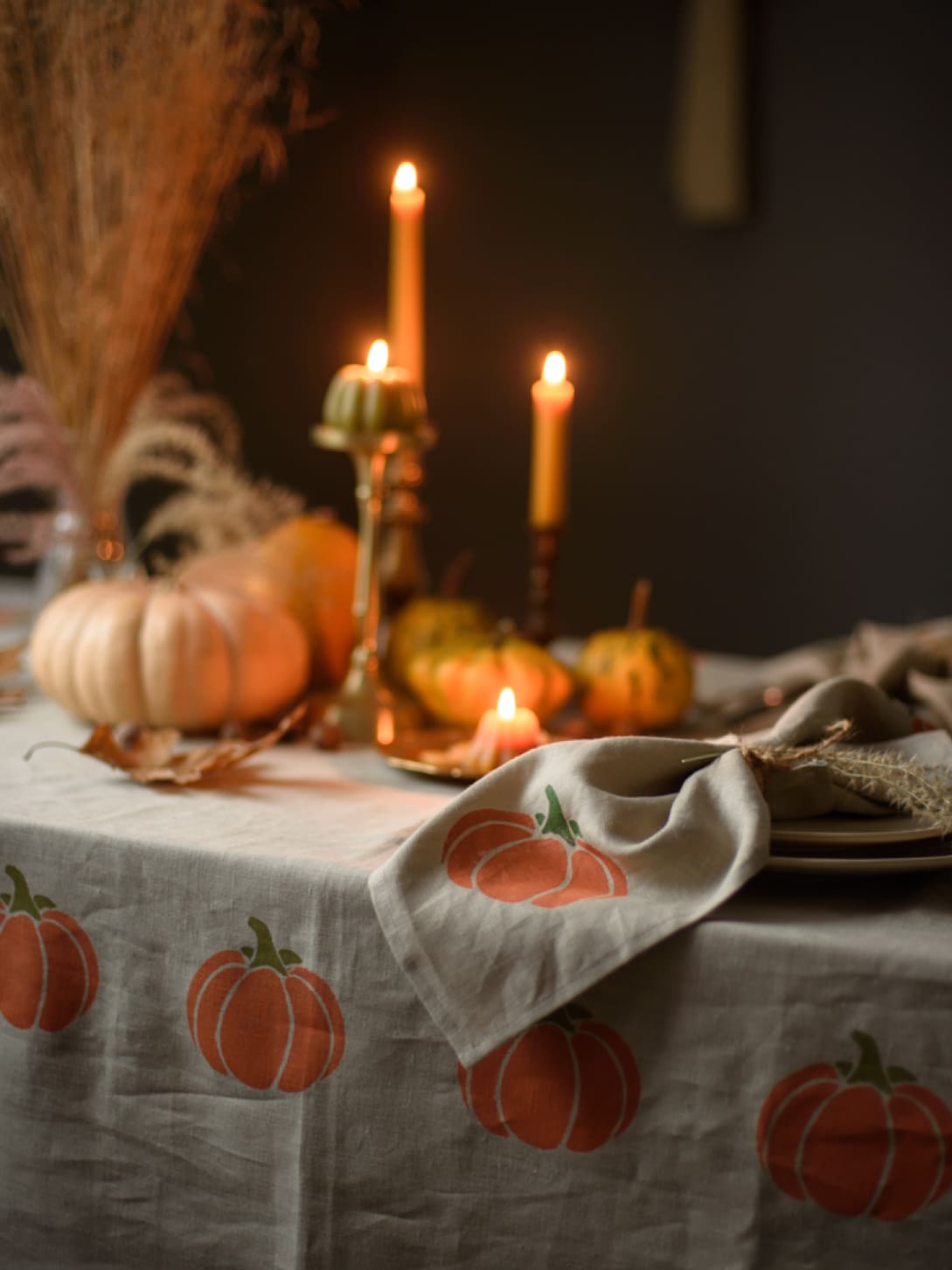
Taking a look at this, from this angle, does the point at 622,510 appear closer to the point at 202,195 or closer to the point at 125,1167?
the point at 202,195

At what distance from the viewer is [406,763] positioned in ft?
3.34

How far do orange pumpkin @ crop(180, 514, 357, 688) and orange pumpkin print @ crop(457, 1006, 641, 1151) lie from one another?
605 mm

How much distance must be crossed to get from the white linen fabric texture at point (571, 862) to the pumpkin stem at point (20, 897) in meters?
0.26

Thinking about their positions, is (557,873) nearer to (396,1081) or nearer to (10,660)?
(396,1081)

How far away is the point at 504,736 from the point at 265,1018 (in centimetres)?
29

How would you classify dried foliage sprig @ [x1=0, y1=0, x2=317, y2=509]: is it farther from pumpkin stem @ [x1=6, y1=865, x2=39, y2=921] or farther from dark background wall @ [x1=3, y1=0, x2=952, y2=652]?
dark background wall @ [x1=3, y1=0, x2=952, y2=652]

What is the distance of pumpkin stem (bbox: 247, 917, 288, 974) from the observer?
2.60 ft

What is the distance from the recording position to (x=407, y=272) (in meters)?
1.28

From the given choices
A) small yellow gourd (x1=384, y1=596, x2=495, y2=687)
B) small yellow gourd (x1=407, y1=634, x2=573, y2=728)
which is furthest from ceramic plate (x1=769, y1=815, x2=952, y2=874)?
small yellow gourd (x1=384, y1=596, x2=495, y2=687)

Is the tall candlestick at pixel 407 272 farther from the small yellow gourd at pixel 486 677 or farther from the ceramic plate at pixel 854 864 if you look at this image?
the ceramic plate at pixel 854 864

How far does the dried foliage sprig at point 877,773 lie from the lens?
77cm

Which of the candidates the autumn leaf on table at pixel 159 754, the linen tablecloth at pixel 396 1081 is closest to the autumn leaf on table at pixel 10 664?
the autumn leaf on table at pixel 159 754

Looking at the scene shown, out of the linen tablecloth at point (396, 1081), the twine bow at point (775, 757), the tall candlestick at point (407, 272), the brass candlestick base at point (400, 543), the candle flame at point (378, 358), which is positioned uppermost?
the tall candlestick at point (407, 272)

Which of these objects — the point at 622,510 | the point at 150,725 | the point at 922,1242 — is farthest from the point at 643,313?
the point at 922,1242
